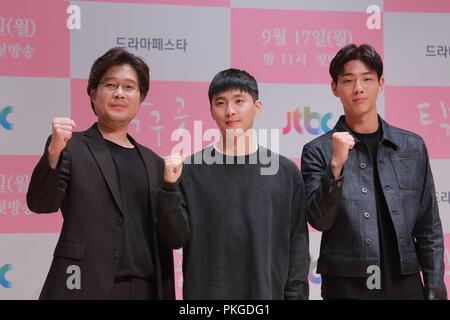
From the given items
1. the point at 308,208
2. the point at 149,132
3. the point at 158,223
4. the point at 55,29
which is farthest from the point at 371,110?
the point at 55,29

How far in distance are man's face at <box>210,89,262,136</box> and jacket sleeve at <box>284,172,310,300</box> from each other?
287 millimetres

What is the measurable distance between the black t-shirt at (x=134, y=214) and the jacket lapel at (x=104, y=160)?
1.3 inches

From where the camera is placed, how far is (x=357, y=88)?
2188 millimetres

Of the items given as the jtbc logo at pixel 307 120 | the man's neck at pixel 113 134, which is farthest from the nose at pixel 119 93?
the jtbc logo at pixel 307 120

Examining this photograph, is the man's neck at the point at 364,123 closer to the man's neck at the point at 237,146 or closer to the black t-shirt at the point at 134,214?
the man's neck at the point at 237,146

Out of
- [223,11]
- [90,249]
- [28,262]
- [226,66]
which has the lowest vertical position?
[28,262]

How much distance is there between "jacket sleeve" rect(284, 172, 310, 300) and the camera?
2.05m

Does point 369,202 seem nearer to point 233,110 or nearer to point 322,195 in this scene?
point 322,195

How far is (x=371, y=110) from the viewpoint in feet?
7.32

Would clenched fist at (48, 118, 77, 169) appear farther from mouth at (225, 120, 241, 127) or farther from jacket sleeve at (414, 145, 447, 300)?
jacket sleeve at (414, 145, 447, 300)

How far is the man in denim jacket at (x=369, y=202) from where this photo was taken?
206 centimetres

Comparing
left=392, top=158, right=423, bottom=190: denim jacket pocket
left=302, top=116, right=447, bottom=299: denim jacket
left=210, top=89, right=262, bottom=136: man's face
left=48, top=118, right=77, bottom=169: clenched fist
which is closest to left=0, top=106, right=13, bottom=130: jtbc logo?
left=48, top=118, right=77, bottom=169: clenched fist

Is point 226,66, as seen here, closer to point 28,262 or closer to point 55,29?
point 55,29

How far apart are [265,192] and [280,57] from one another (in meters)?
1.32
